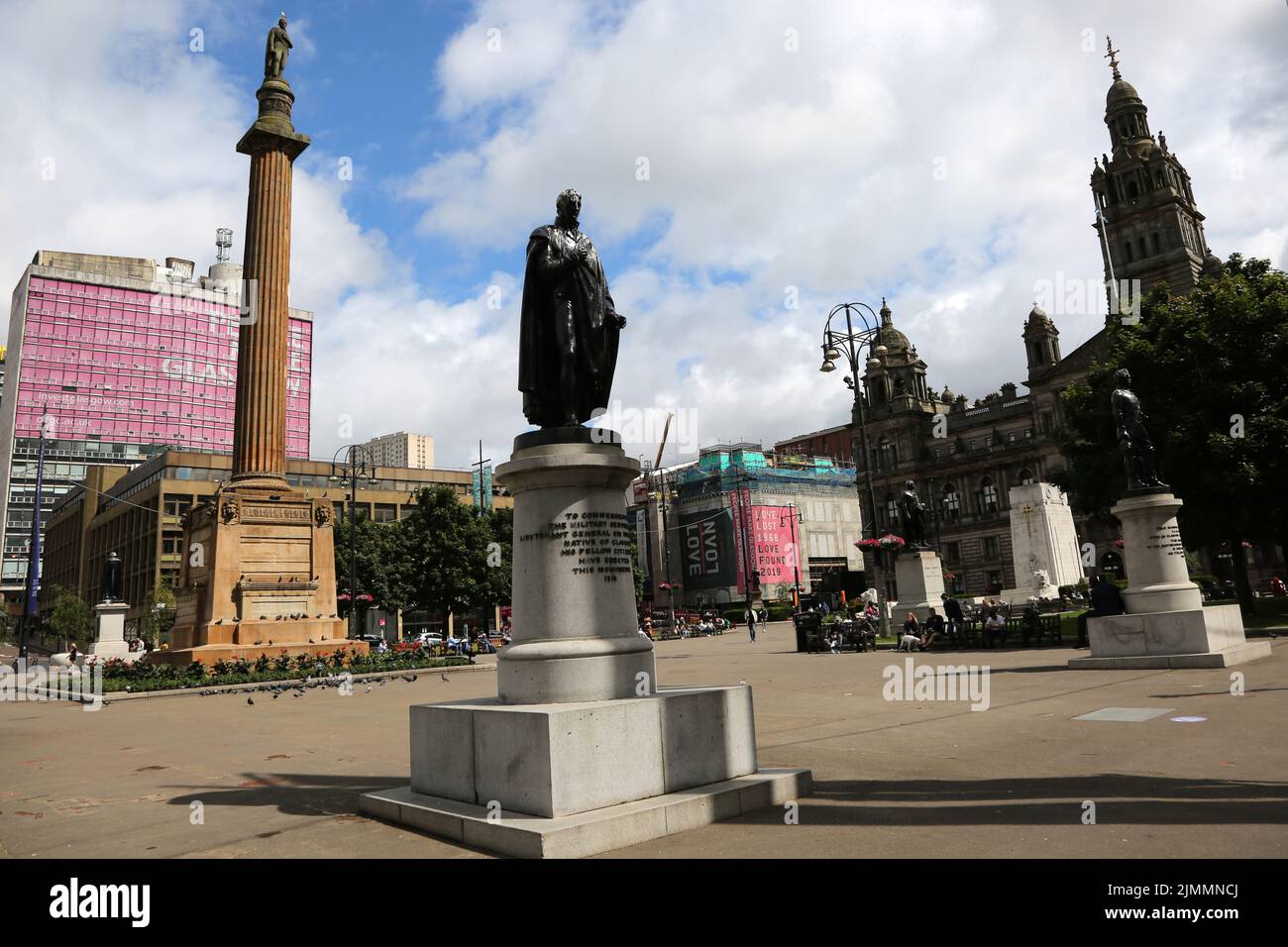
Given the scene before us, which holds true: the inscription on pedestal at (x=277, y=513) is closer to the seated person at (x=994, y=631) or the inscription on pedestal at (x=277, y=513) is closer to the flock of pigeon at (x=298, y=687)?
the flock of pigeon at (x=298, y=687)

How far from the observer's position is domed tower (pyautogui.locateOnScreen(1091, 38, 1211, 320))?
73.2m

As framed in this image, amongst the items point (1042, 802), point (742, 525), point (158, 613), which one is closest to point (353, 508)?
point (158, 613)

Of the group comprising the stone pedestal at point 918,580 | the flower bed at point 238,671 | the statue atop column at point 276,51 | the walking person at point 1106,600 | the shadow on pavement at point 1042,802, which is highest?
the statue atop column at point 276,51

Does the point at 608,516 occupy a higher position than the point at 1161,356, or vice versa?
the point at 1161,356

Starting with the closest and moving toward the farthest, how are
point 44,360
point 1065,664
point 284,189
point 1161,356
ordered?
point 1065,664, point 1161,356, point 284,189, point 44,360

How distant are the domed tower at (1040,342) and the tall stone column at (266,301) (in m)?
77.7

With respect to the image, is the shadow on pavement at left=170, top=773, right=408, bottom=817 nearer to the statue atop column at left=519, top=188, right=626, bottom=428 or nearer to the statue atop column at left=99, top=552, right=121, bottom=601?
the statue atop column at left=519, top=188, right=626, bottom=428

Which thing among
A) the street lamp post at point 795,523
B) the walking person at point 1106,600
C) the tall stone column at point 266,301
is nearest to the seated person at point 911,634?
the walking person at point 1106,600

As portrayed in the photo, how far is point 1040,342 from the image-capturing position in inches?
3378

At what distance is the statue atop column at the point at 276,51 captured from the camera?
2869 centimetres
